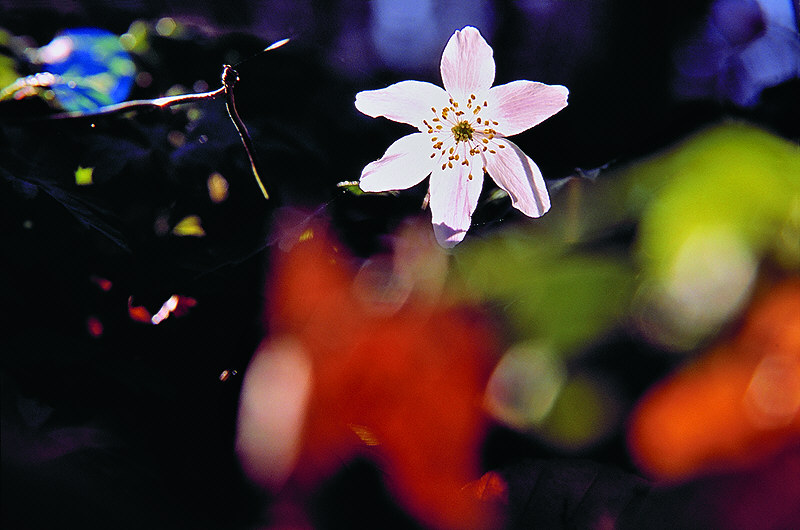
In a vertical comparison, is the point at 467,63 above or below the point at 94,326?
above

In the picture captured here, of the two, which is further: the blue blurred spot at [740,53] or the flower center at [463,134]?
the blue blurred spot at [740,53]

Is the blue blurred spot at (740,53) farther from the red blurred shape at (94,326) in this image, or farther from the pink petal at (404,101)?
the red blurred shape at (94,326)

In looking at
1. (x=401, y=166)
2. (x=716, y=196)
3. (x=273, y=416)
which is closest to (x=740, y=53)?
(x=716, y=196)

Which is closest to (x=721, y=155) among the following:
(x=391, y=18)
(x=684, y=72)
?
(x=684, y=72)

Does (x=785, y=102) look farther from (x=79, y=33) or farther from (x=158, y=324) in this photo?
(x=79, y=33)

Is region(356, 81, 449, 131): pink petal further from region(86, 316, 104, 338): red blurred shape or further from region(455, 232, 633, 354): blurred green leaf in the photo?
region(86, 316, 104, 338): red blurred shape

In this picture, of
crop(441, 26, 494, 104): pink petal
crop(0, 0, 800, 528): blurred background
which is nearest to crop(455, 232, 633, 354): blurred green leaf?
crop(0, 0, 800, 528): blurred background

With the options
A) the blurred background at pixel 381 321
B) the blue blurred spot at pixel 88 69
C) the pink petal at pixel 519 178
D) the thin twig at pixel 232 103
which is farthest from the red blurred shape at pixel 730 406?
the blue blurred spot at pixel 88 69

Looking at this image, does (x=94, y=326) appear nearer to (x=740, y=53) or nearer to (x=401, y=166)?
(x=401, y=166)
